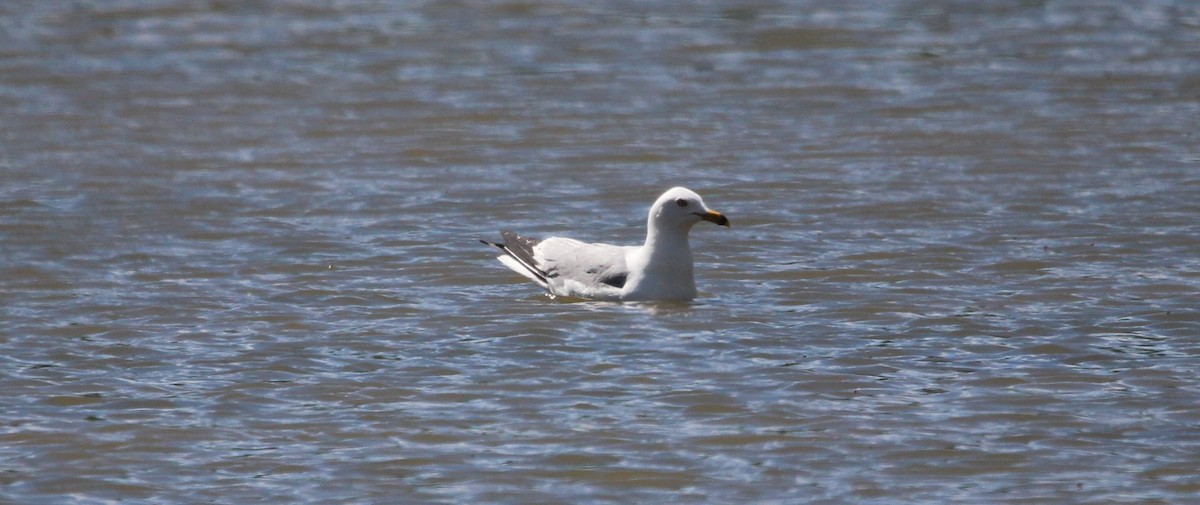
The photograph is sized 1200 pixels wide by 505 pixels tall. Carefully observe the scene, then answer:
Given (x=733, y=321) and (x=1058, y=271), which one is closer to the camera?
(x=733, y=321)

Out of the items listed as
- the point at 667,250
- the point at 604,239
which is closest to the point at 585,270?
the point at 667,250

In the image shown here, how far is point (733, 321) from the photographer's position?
36.2 ft

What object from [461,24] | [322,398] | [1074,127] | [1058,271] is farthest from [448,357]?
[461,24]

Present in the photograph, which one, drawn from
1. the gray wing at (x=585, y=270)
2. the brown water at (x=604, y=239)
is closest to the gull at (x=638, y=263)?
the gray wing at (x=585, y=270)

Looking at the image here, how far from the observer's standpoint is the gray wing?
11.7 meters

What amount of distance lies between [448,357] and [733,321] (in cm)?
187

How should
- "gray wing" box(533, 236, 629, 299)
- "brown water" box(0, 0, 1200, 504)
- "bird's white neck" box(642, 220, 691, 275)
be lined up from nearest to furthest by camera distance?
"brown water" box(0, 0, 1200, 504) → "bird's white neck" box(642, 220, 691, 275) → "gray wing" box(533, 236, 629, 299)

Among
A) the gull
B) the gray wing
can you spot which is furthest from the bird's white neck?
the gray wing

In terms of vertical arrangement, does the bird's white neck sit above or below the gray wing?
above

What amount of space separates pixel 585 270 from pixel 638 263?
368 mm

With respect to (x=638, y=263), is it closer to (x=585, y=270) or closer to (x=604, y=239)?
(x=585, y=270)

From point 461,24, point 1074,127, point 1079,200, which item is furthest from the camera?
point 461,24

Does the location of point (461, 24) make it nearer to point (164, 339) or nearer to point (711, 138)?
point (711, 138)

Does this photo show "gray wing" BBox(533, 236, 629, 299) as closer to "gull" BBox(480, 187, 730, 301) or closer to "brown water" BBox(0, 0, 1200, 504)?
"gull" BBox(480, 187, 730, 301)
